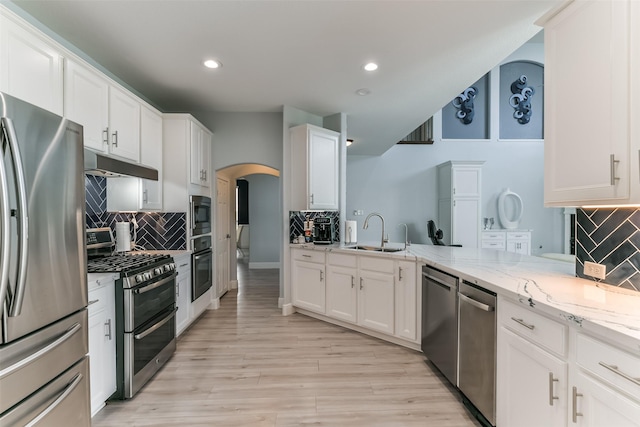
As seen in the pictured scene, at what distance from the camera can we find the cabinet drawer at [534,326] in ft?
4.16

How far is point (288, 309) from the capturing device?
3963 mm

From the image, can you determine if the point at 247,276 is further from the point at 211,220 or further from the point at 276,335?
the point at 276,335

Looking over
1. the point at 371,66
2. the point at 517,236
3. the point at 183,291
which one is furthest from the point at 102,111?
the point at 517,236

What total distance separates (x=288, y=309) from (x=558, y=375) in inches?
123

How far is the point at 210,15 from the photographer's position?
2.12m

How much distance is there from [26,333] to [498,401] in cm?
242

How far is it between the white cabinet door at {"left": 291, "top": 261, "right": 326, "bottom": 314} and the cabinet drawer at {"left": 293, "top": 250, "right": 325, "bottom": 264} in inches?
2.0

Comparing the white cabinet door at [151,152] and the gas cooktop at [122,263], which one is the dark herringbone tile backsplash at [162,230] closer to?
the white cabinet door at [151,152]

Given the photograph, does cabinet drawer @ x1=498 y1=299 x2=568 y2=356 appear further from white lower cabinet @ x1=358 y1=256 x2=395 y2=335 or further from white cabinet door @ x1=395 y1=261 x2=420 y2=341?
white lower cabinet @ x1=358 y1=256 x2=395 y2=335

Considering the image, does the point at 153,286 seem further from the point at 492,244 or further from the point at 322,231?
the point at 492,244

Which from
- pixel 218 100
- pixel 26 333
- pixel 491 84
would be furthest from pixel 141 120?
pixel 491 84

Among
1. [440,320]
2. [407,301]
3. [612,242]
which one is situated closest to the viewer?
[612,242]

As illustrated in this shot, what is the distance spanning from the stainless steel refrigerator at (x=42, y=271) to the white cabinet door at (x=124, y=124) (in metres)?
1.15

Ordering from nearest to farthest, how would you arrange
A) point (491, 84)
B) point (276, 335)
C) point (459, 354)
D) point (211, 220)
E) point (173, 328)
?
point (459, 354), point (173, 328), point (276, 335), point (211, 220), point (491, 84)
